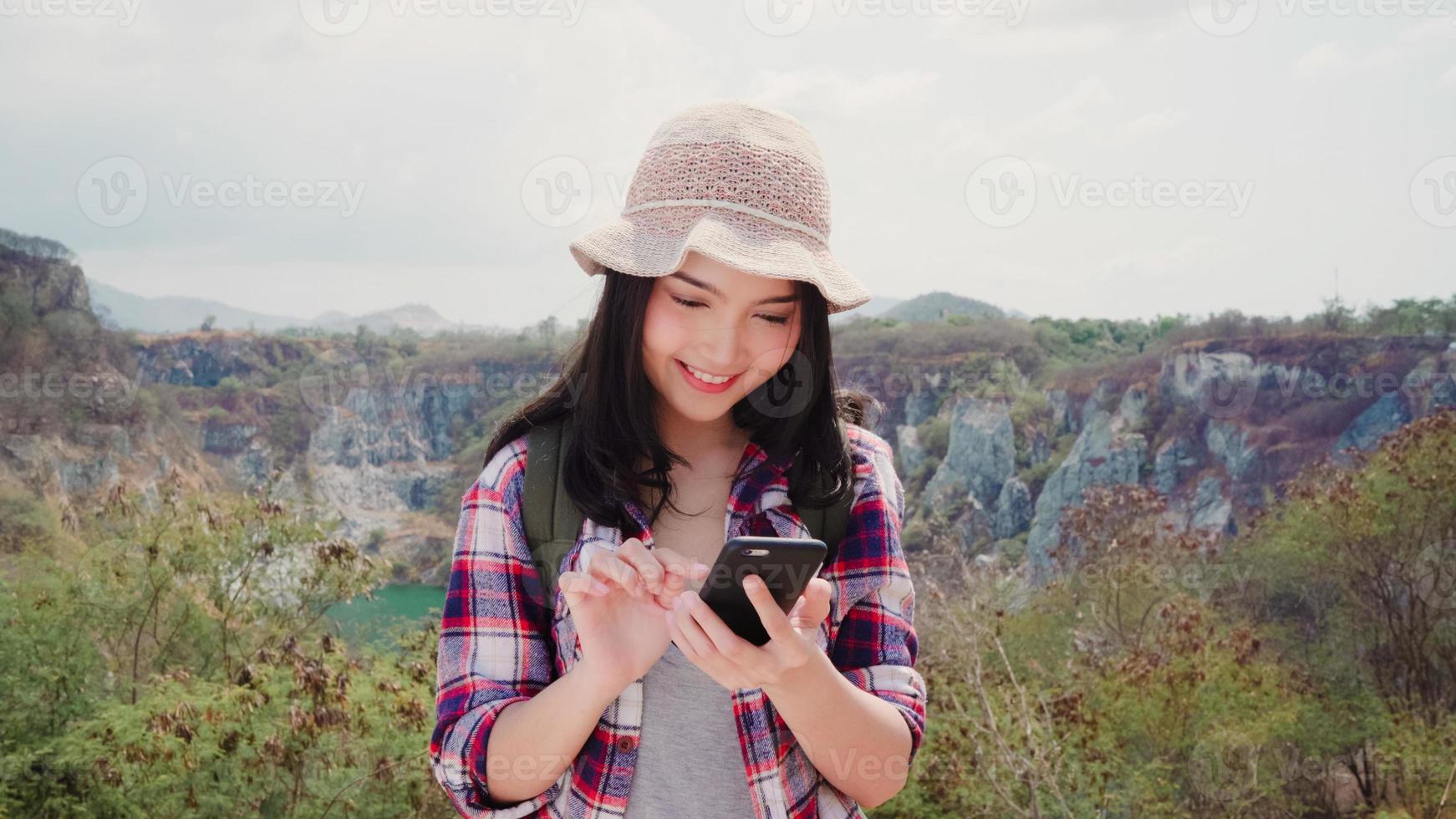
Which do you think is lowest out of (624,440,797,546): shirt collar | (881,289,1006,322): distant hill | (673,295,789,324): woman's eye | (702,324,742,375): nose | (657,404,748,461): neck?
(624,440,797,546): shirt collar

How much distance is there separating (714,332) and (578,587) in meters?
0.37

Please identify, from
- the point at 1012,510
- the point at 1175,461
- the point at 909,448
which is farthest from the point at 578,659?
the point at 909,448

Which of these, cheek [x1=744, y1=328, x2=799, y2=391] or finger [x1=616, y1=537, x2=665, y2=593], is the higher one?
cheek [x1=744, y1=328, x2=799, y2=391]

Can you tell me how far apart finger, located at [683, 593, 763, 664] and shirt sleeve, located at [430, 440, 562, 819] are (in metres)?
0.27

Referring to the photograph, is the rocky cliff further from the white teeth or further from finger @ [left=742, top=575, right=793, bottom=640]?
finger @ [left=742, top=575, right=793, bottom=640]

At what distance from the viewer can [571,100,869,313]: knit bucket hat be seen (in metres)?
1.25

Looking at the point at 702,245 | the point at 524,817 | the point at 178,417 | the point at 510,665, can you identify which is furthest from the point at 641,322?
the point at 178,417

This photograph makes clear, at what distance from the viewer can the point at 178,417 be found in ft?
59.9

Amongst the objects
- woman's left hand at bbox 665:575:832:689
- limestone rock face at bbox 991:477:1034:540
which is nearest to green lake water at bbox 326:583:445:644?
woman's left hand at bbox 665:575:832:689

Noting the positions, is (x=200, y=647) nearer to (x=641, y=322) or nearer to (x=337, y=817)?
(x=337, y=817)

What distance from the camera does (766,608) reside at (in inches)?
40.9

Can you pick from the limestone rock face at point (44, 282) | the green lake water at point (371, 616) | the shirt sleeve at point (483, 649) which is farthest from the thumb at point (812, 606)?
the limestone rock face at point (44, 282)

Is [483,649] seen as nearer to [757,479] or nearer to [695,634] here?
[695,634]

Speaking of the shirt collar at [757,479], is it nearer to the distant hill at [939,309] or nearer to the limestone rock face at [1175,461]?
the limestone rock face at [1175,461]
